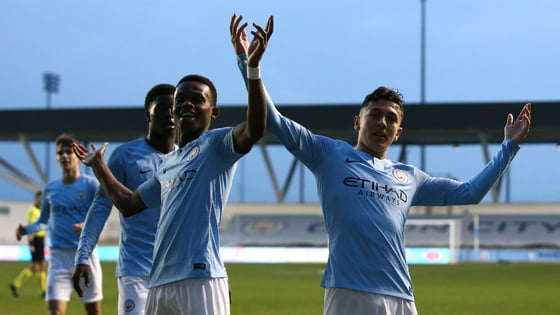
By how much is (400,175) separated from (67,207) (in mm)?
5671

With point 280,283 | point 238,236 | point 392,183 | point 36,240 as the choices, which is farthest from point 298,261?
point 392,183

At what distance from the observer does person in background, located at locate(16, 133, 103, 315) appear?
31.2 ft

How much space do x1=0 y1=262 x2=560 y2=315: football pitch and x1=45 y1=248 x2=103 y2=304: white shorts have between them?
17.9ft

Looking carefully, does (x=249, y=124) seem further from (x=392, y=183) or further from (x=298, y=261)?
(x=298, y=261)

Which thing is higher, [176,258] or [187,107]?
[187,107]

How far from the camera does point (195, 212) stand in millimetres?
5031

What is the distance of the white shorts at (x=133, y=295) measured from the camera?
659 centimetres

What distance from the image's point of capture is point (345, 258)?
4.96 meters

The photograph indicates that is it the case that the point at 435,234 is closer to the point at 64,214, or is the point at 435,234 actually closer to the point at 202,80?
the point at 64,214

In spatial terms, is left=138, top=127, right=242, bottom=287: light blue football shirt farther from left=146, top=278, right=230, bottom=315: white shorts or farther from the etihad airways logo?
the etihad airways logo

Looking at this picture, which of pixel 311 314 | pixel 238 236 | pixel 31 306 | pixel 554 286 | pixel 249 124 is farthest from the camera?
pixel 238 236

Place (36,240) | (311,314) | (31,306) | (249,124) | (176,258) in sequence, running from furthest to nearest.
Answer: (36,240) < (31,306) < (311,314) < (176,258) < (249,124)

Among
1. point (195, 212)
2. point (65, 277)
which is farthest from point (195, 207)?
point (65, 277)

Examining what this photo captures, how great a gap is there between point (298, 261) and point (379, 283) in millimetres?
36399
